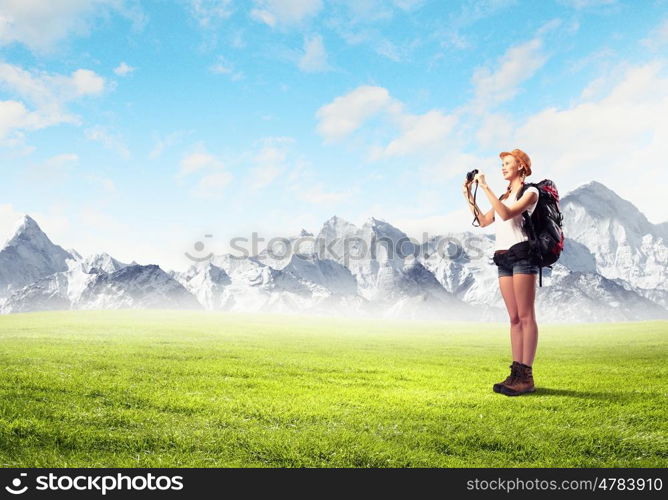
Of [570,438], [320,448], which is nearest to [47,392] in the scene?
[320,448]

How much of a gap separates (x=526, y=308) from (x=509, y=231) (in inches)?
64.1

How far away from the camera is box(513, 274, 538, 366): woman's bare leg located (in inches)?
397

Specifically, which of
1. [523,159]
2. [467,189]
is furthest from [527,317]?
[523,159]

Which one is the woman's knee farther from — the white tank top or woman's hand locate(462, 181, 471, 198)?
woman's hand locate(462, 181, 471, 198)

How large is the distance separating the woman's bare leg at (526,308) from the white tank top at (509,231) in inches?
27.6

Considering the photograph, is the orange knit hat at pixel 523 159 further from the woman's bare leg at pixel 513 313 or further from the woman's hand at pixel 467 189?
the woman's bare leg at pixel 513 313

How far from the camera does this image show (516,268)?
33.3 ft

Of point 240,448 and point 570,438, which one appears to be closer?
point 240,448

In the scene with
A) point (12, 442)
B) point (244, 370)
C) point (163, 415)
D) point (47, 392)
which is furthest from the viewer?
point (244, 370)

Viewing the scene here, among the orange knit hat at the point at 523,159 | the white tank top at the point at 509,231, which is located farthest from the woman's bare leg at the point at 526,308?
the orange knit hat at the point at 523,159

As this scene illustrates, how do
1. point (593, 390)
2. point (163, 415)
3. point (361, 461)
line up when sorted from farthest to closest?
point (593, 390), point (163, 415), point (361, 461)

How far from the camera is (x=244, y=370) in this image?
15.0m

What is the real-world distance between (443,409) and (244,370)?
729 cm
